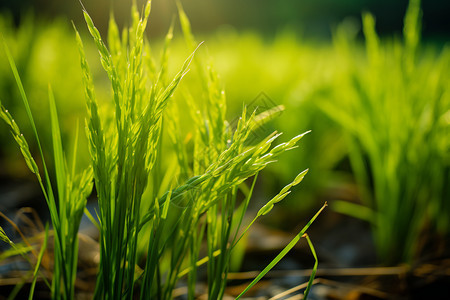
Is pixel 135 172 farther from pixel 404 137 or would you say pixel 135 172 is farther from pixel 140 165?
pixel 404 137

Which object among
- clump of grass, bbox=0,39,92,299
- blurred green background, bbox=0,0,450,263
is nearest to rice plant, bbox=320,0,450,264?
blurred green background, bbox=0,0,450,263

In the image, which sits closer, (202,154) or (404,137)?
(202,154)

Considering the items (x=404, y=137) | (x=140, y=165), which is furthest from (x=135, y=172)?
(x=404, y=137)

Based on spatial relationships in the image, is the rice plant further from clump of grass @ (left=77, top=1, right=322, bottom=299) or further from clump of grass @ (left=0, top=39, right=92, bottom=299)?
clump of grass @ (left=0, top=39, right=92, bottom=299)

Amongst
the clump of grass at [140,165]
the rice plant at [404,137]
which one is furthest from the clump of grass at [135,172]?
the rice plant at [404,137]

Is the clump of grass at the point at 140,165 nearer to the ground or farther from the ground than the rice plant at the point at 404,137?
farther from the ground

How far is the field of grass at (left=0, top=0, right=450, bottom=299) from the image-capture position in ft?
1.44

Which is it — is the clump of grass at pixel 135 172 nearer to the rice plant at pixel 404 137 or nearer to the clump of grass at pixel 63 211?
the clump of grass at pixel 63 211

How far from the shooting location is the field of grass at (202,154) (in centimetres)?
44

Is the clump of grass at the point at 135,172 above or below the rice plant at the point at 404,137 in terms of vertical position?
above

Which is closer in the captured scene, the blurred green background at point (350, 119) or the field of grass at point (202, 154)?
the field of grass at point (202, 154)

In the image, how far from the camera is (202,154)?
53 cm

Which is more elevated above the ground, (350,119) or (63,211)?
(63,211)

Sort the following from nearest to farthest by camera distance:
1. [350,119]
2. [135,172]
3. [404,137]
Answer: [135,172], [404,137], [350,119]
